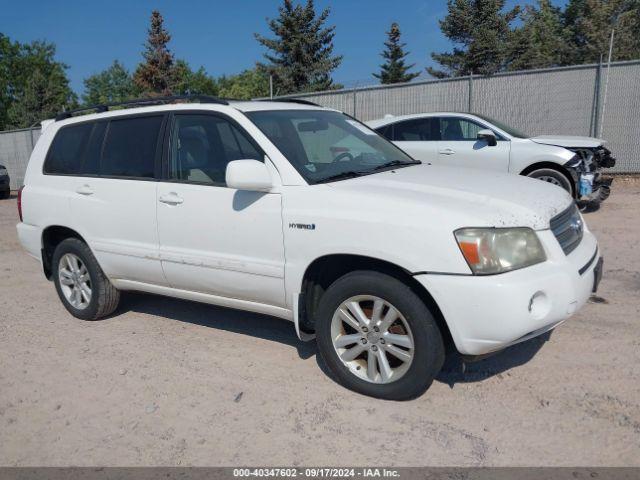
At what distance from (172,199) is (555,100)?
11709 millimetres

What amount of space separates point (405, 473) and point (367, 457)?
0.72ft

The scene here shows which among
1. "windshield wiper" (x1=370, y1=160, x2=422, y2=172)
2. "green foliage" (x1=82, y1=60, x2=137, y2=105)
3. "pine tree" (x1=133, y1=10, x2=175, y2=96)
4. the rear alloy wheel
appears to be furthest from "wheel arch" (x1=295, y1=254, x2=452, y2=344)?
"green foliage" (x1=82, y1=60, x2=137, y2=105)

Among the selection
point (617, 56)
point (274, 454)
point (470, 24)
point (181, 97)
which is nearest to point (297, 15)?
point (470, 24)

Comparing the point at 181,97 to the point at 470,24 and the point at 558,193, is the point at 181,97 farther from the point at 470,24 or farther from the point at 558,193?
the point at 470,24

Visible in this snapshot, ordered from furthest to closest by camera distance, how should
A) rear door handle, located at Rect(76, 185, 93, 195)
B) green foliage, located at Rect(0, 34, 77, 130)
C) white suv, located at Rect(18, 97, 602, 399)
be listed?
green foliage, located at Rect(0, 34, 77, 130), rear door handle, located at Rect(76, 185, 93, 195), white suv, located at Rect(18, 97, 602, 399)

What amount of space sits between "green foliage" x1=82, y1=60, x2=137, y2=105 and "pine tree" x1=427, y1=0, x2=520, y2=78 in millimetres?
65157

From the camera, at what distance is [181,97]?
450 cm

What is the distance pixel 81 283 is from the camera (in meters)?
5.13

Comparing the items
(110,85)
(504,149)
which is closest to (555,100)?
(504,149)

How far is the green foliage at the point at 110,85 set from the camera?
86.8 metres

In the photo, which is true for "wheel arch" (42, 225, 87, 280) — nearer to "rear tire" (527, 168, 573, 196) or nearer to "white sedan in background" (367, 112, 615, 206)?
"white sedan in background" (367, 112, 615, 206)

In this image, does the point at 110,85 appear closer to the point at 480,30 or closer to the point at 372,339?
the point at 480,30

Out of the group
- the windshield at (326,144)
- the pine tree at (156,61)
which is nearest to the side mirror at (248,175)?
the windshield at (326,144)

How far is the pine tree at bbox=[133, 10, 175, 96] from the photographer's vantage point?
47281mm
